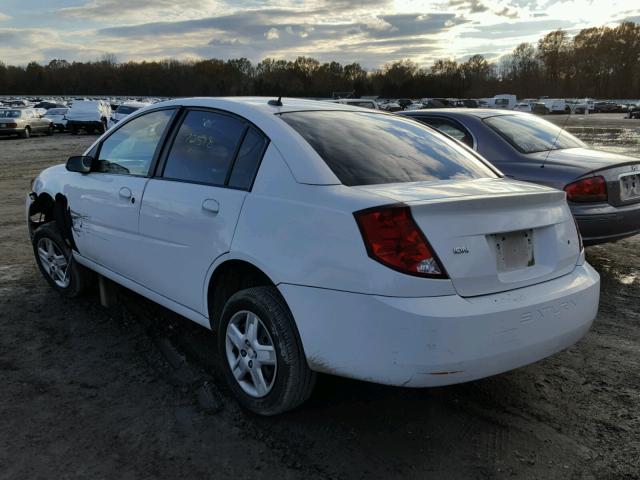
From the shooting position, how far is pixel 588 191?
512 centimetres

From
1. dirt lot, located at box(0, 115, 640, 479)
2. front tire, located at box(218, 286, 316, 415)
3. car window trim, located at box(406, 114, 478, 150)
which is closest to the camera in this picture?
dirt lot, located at box(0, 115, 640, 479)

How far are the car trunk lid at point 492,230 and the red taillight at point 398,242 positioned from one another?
0.04 m

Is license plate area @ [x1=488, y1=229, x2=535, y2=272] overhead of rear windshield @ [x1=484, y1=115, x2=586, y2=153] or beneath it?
beneath

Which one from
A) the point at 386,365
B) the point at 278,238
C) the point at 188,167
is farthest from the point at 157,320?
the point at 386,365

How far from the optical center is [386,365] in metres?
2.39

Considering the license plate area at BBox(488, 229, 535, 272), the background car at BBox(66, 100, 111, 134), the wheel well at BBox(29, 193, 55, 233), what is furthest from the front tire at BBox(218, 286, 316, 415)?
the background car at BBox(66, 100, 111, 134)

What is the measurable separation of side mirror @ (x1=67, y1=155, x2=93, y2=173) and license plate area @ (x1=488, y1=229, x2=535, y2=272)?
319cm

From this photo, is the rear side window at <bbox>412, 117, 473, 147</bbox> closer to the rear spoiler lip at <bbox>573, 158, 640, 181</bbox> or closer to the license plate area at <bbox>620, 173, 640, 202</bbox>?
the rear spoiler lip at <bbox>573, 158, 640, 181</bbox>

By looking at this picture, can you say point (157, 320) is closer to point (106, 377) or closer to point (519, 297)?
point (106, 377)

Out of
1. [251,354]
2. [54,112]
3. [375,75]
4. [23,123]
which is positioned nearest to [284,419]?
[251,354]

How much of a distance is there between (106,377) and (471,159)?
266cm

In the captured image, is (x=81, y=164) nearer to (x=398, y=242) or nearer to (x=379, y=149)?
(x=379, y=149)

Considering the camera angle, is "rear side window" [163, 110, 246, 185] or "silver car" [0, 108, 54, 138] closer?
"rear side window" [163, 110, 246, 185]

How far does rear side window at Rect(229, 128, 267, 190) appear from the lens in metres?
3.01
